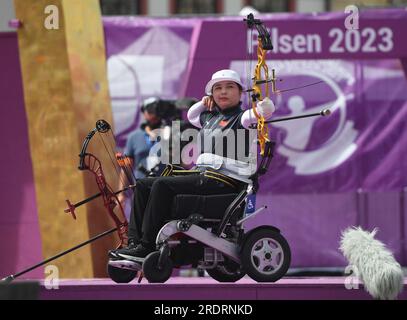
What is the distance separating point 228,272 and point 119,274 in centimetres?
76

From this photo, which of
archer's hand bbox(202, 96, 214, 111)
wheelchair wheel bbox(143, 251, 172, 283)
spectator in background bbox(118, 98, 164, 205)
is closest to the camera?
wheelchair wheel bbox(143, 251, 172, 283)

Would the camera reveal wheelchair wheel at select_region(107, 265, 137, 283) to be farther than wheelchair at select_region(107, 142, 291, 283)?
Yes

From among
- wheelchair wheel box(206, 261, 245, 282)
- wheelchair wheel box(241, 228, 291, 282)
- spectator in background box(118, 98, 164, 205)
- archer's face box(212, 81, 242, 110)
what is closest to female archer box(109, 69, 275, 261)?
Result: archer's face box(212, 81, 242, 110)

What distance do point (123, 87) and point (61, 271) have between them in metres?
2.71

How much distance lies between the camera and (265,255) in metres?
7.29

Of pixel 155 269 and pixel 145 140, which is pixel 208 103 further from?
pixel 145 140

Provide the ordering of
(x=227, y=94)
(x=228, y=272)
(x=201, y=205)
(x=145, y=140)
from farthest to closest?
(x=145, y=140)
(x=228, y=272)
(x=227, y=94)
(x=201, y=205)

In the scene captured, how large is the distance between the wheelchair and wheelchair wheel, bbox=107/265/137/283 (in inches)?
6.1

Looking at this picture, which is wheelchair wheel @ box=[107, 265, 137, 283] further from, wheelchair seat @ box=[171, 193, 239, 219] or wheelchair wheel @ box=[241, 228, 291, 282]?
wheelchair wheel @ box=[241, 228, 291, 282]

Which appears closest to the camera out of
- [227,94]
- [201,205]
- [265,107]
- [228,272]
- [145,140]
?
[265,107]

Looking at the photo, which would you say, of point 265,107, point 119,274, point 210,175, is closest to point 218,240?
point 210,175

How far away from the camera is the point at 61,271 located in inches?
386

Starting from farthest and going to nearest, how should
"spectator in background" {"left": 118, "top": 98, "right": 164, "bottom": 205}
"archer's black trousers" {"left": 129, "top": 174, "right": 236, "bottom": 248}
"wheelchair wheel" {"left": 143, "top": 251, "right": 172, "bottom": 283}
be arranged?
"spectator in background" {"left": 118, "top": 98, "right": 164, "bottom": 205}
"archer's black trousers" {"left": 129, "top": 174, "right": 236, "bottom": 248}
"wheelchair wheel" {"left": 143, "top": 251, "right": 172, "bottom": 283}

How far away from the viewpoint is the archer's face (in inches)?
295
